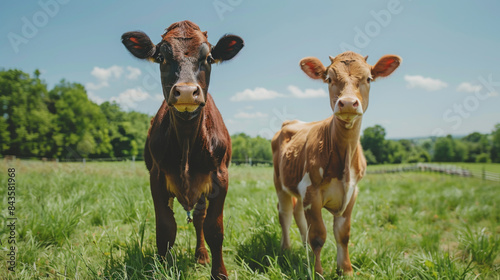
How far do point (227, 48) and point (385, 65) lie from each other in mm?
1945

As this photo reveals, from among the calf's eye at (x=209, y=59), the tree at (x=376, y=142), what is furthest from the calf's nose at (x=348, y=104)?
the tree at (x=376, y=142)

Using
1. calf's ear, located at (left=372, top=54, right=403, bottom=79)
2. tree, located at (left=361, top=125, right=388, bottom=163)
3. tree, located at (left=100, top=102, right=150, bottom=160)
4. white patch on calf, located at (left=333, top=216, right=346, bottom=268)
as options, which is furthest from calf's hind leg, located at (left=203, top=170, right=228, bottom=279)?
tree, located at (left=100, top=102, right=150, bottom=160)

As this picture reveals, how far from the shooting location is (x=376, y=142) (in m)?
19.3

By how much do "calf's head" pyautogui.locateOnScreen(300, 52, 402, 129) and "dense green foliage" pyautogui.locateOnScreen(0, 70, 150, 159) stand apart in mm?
41799

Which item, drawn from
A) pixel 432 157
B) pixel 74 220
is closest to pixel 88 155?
pixel 74 220

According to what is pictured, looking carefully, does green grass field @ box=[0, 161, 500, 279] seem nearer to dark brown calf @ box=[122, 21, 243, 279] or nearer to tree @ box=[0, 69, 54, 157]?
dark brown calf @ box=[122, 21, 243, 279]

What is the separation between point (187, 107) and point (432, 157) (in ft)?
158

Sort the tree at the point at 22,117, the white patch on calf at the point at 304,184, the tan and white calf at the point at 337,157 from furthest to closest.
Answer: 1. the tree at the point at 22,117
2. the white patch on calf at the point at 304,184
3. the tan and white calf at the point at 337,157

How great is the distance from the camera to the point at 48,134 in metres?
39.2

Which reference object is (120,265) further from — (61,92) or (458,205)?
(61,92)

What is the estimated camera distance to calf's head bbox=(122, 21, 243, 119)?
2.12 meters

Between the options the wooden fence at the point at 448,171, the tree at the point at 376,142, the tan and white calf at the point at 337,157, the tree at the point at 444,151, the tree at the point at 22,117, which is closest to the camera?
the tan and white calf at the point at 337,157

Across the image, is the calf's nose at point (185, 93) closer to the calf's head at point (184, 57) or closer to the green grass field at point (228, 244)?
the calf's head at point (184, 57)

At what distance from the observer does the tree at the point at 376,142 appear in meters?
17.8
